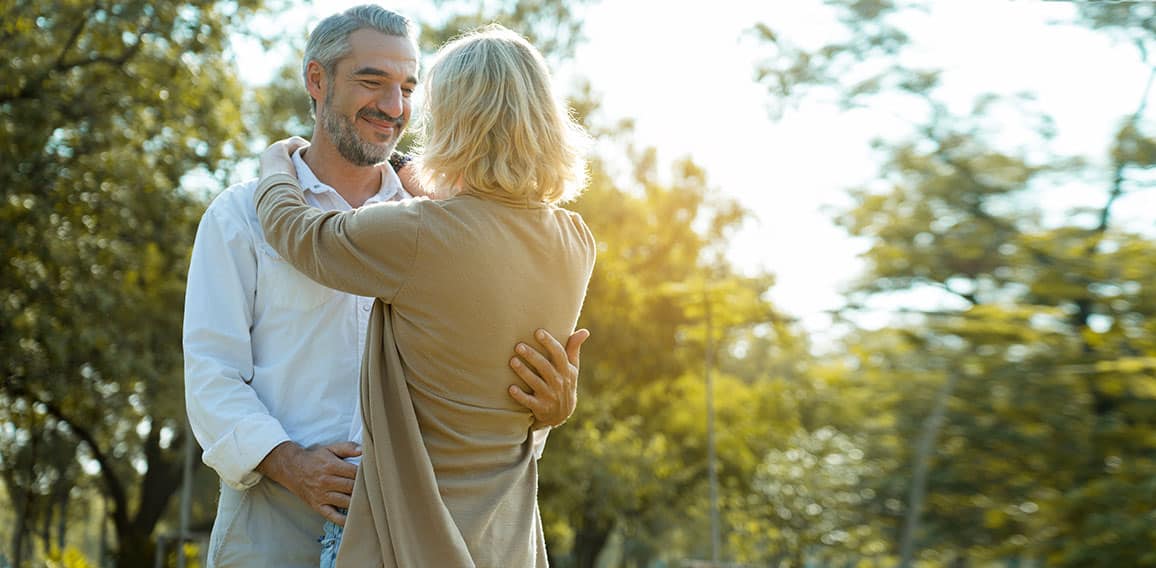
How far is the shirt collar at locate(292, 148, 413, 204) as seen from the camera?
2.79 metres

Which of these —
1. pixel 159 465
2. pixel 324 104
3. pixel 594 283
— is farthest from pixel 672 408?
pixel 324 104

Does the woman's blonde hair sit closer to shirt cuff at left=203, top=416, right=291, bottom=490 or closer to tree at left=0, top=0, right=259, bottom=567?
shirt cuff at left=203, top=416, right=291, bottom=490

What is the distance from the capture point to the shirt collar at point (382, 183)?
9.14 ft

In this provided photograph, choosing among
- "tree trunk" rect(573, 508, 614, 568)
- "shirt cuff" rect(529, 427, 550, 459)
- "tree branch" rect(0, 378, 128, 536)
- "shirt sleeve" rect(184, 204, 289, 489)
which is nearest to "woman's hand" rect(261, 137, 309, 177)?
"shirt sleeve" rect(184, 204, 289, 489)

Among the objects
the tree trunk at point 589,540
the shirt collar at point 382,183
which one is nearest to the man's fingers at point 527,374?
the shirt collar at point 382,183

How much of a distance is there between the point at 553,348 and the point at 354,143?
2.64 ft

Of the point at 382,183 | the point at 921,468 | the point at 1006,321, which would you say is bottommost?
the point at 921,468

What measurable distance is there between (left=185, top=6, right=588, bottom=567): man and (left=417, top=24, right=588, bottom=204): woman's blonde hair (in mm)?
315

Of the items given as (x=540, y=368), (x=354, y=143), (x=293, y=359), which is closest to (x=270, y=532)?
(x=293, y=359)

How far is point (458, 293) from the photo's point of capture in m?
2.21

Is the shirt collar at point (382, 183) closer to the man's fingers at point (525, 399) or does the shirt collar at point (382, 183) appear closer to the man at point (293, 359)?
the man at point (293, 359)

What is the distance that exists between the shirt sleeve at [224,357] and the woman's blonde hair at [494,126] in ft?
1.78

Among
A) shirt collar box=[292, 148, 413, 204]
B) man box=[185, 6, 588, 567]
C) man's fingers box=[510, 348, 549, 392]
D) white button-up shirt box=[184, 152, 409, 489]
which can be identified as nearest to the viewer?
man's fingers box=[510, 348, 549, 392]

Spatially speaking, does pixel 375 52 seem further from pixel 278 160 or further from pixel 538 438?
pixel 538 438
